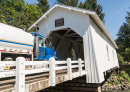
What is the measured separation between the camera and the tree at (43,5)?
40.0 metres

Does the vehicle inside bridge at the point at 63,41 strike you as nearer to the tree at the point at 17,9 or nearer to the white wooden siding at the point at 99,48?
the white wooden siding at the point at 99,48

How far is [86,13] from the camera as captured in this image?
9602 millimetres

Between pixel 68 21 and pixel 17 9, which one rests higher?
pixel 17 9

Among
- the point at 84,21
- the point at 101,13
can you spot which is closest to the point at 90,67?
the point at 84,21

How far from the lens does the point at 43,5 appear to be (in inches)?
1635

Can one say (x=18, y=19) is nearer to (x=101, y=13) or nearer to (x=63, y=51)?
(x=63, y=51)

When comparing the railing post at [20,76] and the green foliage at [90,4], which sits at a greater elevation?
the green foliage at [90,4]

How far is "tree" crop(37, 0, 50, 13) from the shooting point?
40044 millimetres

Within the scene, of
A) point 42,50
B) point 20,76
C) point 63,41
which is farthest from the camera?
point 63,41

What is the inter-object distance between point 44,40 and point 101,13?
123 ft

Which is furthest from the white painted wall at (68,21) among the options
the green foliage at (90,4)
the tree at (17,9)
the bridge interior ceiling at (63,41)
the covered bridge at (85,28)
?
the green foliage at (90,4)

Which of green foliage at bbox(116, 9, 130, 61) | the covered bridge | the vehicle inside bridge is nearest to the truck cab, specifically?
the covered bridge

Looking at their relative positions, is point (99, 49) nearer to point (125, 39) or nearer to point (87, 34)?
point (87, 34)

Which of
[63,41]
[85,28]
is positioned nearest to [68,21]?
[85,28]
